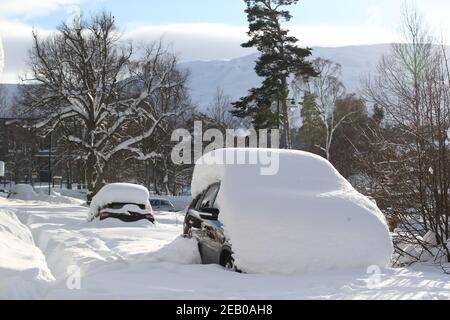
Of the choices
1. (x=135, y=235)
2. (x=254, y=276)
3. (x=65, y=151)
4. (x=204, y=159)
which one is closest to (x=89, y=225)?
(x=135, y=235)

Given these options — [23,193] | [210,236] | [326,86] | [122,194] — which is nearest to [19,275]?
[210,236]

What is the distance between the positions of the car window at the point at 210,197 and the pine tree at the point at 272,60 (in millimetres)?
33406

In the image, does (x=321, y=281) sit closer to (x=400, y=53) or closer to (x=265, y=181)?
(x=265, y=181)

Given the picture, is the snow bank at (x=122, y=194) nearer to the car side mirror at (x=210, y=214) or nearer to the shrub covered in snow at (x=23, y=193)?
the car side mirror at (x=210, y=214)

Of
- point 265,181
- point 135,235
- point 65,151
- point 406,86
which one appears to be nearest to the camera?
point 265,181

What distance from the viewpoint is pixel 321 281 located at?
6672 mm

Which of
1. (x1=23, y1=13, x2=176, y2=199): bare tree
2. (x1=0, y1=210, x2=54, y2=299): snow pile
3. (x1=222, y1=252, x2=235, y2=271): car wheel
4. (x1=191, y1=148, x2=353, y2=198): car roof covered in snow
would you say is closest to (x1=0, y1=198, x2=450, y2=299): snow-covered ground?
(x1=0, y1=210, x2=54, y2=299): snow pile

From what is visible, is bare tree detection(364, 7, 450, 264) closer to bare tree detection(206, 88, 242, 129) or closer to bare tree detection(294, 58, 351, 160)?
bare tree detection(294, 58, 351, 160)

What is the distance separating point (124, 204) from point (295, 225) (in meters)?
11.5

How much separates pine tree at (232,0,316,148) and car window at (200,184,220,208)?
33.4m

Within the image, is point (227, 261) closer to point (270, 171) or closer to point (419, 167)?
point (270, 171)

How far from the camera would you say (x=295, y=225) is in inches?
286

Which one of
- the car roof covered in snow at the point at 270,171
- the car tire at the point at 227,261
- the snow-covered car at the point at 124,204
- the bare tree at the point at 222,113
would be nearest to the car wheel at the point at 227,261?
the car tire at the point at 227,261
